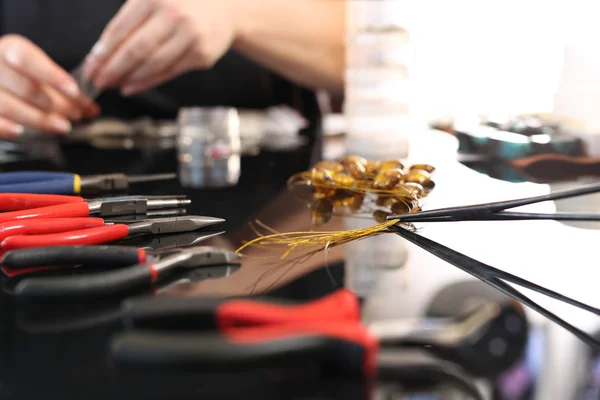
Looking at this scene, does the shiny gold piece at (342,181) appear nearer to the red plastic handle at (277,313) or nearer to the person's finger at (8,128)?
the red plastic handle at (277,313)

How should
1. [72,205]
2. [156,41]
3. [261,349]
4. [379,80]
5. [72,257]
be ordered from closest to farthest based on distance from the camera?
[261,349] → [72,257] → [72,205] → [379,80] → [156,41]

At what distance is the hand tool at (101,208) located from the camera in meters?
0.41

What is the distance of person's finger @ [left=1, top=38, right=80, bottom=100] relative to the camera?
2.81ft

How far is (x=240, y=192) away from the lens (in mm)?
592

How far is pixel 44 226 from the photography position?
37 centimetres

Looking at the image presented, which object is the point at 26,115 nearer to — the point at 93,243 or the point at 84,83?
the point at 84,83

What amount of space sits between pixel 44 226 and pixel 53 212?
0.04 m

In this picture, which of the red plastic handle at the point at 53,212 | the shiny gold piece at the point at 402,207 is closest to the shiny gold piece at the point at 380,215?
the shiny gold piece at the point at 402,207

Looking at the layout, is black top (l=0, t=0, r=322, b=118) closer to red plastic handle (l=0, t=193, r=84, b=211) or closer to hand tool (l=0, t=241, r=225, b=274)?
red plastic handle (l=0, t=193, r=84, b=211)

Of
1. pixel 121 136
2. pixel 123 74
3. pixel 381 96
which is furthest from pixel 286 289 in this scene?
pixel 121 136

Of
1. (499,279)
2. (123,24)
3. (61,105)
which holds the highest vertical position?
(123,24)

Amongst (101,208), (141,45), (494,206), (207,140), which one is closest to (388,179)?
(494,206)

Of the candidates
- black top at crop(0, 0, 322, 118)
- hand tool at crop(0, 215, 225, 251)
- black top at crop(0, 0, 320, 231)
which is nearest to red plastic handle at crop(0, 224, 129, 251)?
hand tool at crop(0, 215, 225, 251)

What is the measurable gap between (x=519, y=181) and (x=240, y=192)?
1.05ft
